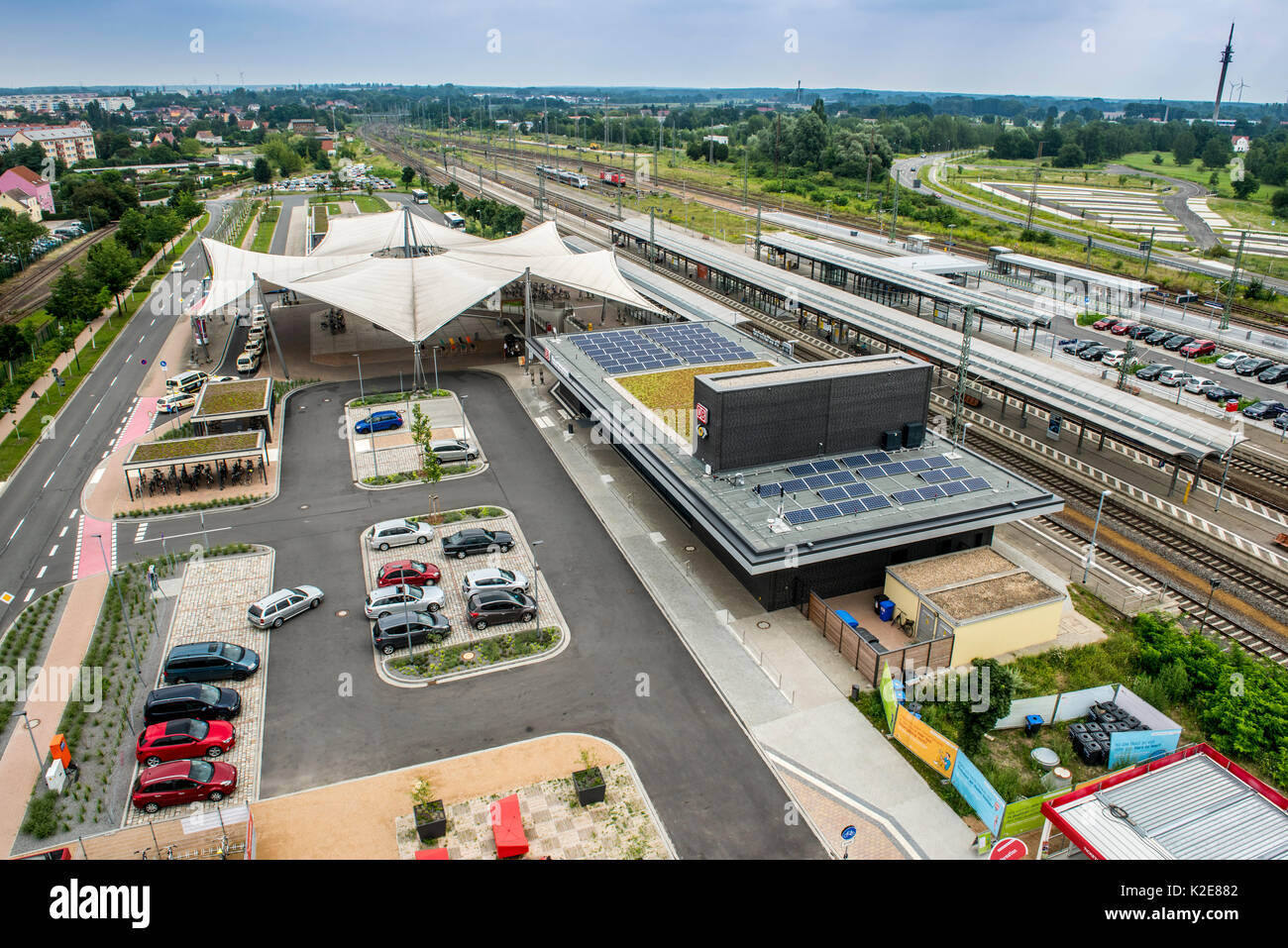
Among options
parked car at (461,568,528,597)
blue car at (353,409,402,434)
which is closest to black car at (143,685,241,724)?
parked car at (461,568,528,597)

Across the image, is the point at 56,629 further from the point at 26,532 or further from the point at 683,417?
the point at 683,417

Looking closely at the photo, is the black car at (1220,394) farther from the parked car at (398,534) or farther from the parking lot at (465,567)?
the parked car at (398,534)

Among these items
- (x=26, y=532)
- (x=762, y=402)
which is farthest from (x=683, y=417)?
(x=26, y=532)

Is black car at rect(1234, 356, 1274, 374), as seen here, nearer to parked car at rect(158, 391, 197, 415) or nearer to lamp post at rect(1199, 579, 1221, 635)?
lamp post at rect(1199, 579, 1221, 635)

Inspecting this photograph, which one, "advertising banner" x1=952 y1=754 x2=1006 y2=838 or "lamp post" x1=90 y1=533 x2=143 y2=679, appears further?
"lamp post" x1=90 y1=533 x2=143 y2=679

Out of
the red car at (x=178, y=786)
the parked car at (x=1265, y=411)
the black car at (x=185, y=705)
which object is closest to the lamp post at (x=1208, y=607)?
the parked car at (x=1265, y=411)

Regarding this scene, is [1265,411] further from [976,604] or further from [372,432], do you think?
[372,432]
